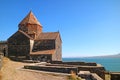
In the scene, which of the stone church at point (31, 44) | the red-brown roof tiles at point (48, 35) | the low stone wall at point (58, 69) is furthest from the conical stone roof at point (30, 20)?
the low stone wall at point (58, 69)

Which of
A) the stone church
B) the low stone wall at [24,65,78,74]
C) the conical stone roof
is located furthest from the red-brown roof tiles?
the low stone wall at [24,65,78,74]

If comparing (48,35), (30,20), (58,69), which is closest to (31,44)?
(48,35)

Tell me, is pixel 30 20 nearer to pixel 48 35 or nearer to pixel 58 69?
pixel 48 35

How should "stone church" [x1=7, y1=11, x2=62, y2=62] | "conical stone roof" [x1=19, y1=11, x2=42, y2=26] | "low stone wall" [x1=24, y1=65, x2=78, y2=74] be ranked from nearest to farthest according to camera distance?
"low stone wall" [x1=24, y1=65, x2=78, y2=74]
"stone church" [x1=7, y1=11, x2=62, y2=62]
"conical stone roof" [x1=19, y1=11, x2=42, y2=26]

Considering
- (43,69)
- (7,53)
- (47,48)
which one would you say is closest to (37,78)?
(43,69)

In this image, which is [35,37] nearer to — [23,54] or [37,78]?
[23,54]

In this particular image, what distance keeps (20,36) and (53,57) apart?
8.59 m

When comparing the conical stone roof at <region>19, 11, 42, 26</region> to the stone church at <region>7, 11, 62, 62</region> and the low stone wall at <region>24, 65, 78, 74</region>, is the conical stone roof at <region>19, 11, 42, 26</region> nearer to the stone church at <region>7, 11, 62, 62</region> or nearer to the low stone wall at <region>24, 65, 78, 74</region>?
the stone church at <region>7, 11, 62, 62</region>

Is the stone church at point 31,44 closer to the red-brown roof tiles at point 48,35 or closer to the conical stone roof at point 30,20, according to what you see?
the red-brown roof tiles at point 48,35

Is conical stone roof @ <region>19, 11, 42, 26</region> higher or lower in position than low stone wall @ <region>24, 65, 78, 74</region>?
higher

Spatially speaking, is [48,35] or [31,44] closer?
[31,44]

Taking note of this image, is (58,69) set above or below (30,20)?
below

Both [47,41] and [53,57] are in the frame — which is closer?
[53,57]

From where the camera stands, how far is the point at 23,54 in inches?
1353
